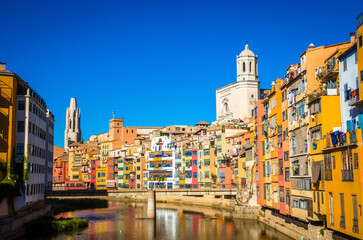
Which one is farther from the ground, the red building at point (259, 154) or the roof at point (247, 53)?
the roof at point (247, 53)

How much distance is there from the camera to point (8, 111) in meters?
51.4

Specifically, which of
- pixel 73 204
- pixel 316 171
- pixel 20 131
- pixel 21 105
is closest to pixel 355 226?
pixel 316 171

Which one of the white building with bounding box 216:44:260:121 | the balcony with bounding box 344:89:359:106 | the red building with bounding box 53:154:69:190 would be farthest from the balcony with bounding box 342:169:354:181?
the red building with bounding box 53:154:69:190

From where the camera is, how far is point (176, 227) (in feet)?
203

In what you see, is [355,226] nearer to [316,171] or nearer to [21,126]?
[316,171]

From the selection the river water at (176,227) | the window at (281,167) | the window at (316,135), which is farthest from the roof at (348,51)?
the river water at (176,227)

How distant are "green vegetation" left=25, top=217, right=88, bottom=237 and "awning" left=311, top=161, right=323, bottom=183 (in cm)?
2963

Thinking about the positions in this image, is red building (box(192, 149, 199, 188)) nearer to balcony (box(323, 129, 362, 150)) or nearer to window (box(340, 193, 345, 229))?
balcony (box(323, 129, 362, 150))

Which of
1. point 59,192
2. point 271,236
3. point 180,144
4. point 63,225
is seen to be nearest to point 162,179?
point 180,144

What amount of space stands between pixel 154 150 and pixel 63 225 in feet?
218

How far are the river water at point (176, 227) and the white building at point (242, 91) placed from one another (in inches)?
3452

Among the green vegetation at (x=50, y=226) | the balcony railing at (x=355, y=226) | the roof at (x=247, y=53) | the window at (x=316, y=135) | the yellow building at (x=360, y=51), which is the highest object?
the roof at (x=247, y=53)

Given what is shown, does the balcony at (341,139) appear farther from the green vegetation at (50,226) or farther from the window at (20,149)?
the window at (20,149)

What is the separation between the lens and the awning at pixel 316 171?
38.8 meters
